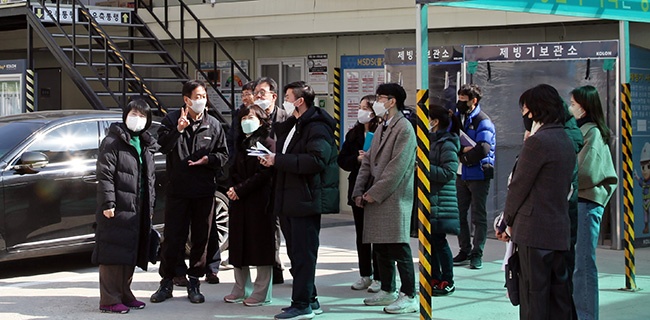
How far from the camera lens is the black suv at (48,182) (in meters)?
9.77

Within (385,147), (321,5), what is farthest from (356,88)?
(385,147)

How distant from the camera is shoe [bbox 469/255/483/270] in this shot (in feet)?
35.7

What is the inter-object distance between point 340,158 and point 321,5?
21.2 ft

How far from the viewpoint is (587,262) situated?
7.75 m

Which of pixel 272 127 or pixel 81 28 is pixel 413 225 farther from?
pixel 81 28

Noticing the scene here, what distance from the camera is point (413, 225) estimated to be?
9.02m

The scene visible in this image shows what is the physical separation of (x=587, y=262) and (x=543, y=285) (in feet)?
4.78

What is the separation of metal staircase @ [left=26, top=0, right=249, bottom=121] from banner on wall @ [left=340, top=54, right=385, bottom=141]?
5.48 feet

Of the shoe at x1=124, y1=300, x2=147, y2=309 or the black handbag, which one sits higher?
the black handbag

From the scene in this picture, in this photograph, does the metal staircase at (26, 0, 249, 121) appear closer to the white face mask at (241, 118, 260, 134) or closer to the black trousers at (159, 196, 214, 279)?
the black trousers at (159, 196, 214, 279)

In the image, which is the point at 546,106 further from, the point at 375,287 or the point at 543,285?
the point at 375,287

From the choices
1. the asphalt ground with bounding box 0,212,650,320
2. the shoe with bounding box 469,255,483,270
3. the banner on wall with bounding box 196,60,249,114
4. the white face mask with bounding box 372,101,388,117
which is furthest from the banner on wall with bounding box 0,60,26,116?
the white face mask with bounding box 372,101,388,117

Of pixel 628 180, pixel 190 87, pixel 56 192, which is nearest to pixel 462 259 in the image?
pixel 628 180

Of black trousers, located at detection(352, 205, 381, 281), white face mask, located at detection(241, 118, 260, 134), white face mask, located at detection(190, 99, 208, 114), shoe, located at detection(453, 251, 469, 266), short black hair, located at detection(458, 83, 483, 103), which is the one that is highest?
short black hair, located at detection(458, 83, 483, 103)
